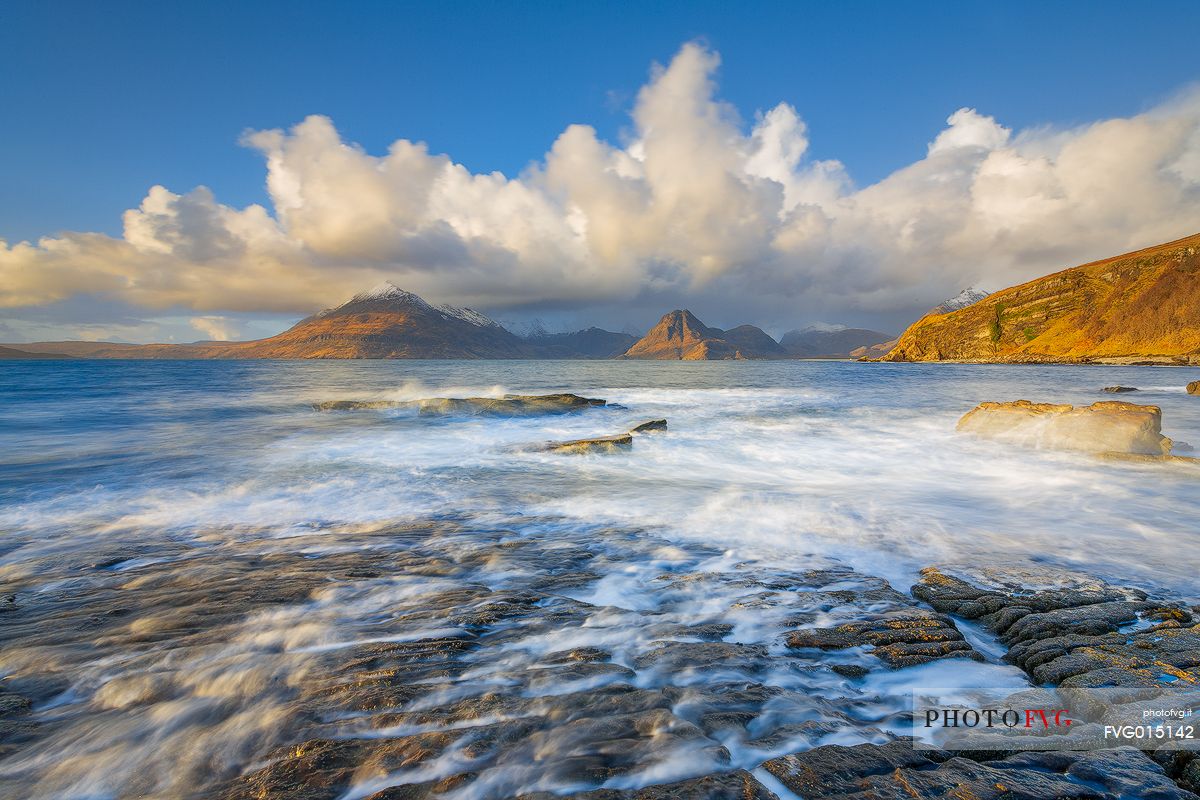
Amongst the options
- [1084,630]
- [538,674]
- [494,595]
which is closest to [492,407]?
[494,595]

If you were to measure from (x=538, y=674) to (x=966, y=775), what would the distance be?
10.3ft

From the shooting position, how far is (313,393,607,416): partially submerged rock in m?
27.8

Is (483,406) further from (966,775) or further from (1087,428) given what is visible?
(966,775)

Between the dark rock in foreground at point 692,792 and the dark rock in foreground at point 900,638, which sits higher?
the dark rock in foreground at point 692,792

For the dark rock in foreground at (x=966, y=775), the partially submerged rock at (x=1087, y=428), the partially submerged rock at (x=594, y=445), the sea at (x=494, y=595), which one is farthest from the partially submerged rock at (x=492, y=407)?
the dark rock in foreground at (x=966, y=775)

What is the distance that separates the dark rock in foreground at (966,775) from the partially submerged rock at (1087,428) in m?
16.5

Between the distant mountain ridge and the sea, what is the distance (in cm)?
13791

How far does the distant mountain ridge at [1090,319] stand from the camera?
347ft

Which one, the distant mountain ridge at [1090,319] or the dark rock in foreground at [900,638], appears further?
the distant mountain ridge at [1090,319]

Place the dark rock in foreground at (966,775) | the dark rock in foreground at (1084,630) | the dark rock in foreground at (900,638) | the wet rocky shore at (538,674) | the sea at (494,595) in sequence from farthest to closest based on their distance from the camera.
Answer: the dark rock in foreground at (900,638) → the dark rock in foreground at (1084,630) → the sea at (494,595) → the wet rocky shore at (538,674) → the dark rock in foreground at (966,775)

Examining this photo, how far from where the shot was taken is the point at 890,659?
474 centimetres

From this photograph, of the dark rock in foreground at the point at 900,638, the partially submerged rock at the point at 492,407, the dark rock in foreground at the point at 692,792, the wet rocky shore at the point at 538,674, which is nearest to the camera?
the dark rock in foreground at the point at 692,792

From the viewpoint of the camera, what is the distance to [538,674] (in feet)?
14.8

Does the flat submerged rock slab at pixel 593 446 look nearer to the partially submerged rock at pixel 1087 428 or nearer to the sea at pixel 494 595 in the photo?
the sea at pixel 494 595
